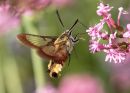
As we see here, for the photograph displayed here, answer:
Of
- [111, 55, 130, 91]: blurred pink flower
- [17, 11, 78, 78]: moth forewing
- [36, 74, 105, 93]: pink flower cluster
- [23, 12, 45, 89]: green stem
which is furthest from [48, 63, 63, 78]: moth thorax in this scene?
[111, 55, 130, 91]: blurred pink flower

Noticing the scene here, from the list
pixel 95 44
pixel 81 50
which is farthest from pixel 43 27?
pixel 95 44

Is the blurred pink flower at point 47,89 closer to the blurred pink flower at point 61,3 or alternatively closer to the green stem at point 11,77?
the green stem at point 11,77

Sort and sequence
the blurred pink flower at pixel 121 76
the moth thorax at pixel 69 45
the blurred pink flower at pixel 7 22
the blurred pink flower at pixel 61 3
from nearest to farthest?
the moth thorax at pixel 69 45 < the blurred pink flower at pixel 7 22 < the blurred pink flower at pixel 61 3 < the blurred pink flower at pixel 121 76

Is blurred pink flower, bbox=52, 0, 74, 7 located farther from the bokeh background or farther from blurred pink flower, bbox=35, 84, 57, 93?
blurred pink flower, bbox=35, 84, 57, 93

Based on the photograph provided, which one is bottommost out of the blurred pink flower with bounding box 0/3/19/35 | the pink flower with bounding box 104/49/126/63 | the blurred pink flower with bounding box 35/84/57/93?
the blurred pink flower with bounding box 35/84/57/93

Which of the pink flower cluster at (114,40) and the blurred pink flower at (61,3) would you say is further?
the blurred pink flower at (61,3)

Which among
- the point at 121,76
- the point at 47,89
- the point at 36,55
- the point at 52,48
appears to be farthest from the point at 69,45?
the point at 121,76

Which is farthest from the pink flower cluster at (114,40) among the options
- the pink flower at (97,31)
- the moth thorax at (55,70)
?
the moth thorax at (55,70)
